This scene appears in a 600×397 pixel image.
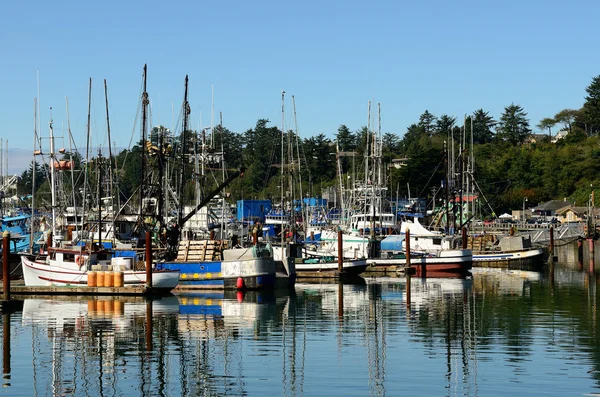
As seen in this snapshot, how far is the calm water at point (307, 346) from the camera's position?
27750 mm

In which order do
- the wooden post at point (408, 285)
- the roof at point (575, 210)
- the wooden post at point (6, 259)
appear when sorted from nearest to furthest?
the wooden post at point (6, 259)
the wooden post at point (408, 285)
the roof at point (575, 210)

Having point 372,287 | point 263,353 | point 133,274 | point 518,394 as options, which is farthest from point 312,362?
point 372,287

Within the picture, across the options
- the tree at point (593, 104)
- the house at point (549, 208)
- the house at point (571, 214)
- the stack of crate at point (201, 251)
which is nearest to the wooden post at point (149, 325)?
the stack of crate at point (201, 251)

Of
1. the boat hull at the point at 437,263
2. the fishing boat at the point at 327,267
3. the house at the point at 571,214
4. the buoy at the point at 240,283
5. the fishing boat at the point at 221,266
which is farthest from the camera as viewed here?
the house at the point at 571,214

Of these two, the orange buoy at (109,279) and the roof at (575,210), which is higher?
the roof at (575,210)

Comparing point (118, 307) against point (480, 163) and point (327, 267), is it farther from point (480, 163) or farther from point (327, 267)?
point (480, 163)

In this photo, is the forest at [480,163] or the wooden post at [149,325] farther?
the forest at [480,163]

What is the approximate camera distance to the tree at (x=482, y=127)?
620ft

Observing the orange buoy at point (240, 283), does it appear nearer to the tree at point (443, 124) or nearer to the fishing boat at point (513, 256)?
the fishing boat at point (513, 256)

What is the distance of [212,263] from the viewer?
5778cm

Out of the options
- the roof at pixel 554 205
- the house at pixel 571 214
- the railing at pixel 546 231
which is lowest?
the railing at pixel 546 231

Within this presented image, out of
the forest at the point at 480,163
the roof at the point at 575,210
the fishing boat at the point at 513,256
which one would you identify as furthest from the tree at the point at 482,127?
the fishing boat at the point at 513,256

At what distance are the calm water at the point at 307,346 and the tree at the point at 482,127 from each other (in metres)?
135

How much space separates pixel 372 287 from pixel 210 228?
18.2 m
